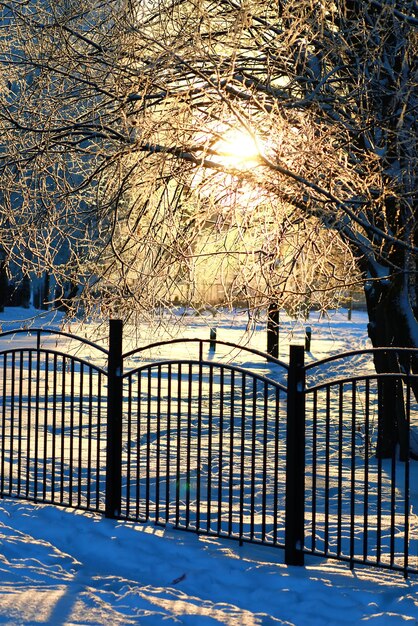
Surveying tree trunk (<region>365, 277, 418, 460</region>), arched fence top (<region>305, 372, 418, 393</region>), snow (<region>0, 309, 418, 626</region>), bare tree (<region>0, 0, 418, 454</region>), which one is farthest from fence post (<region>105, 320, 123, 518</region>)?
tree trunk (<region>365, 277, 418, 460</region>)

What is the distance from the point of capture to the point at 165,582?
6.03m

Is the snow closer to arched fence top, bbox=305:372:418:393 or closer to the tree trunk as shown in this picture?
arched fence top, bbox=305:372:418:393

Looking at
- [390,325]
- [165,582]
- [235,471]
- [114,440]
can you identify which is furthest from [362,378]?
[390,325]

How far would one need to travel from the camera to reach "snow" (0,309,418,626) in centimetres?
534

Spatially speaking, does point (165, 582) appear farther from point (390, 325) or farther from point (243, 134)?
point (390, 325)

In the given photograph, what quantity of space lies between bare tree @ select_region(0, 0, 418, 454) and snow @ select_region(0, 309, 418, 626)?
292cm

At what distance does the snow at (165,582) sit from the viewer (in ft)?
17.5

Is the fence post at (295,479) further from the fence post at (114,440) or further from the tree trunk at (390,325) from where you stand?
the tree trunk at (390,325)

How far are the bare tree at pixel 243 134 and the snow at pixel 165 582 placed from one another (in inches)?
115

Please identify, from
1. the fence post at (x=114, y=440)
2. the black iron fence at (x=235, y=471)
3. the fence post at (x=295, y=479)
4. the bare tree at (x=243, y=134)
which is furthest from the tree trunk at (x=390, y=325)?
the fence post at (x=295, y=479)

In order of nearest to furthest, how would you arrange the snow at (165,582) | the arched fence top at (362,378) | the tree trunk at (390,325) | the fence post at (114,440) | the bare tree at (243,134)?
1. the snow at (165,582)
2. the arched fence top at (362,378)
3. the fence post at (114,440)
4. the bare tree at (243,134)
5. the tree trunk at (390,325)

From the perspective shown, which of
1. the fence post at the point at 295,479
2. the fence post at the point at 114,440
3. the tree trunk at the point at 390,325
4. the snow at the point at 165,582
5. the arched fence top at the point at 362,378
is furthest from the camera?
the tree trunk at the point at 390,325

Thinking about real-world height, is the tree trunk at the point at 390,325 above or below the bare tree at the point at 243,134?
below

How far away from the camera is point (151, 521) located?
23.8ft
